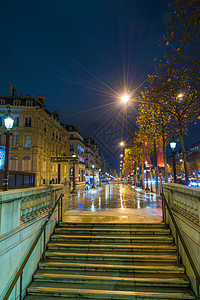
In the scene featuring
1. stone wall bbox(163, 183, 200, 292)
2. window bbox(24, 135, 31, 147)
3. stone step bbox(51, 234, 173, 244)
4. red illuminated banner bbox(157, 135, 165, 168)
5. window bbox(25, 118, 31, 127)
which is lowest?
stone step bbox(51, 234, 173, 244)

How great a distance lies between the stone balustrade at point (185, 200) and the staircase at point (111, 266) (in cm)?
116

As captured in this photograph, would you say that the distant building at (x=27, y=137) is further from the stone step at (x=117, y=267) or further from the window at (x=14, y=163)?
the stone step at (x=117, y=267)

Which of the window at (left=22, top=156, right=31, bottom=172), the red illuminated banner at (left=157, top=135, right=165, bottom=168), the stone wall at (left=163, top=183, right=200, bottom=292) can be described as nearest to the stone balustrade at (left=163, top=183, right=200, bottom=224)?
the stone wall at (left=163, top=183, right=200, bottom=292)

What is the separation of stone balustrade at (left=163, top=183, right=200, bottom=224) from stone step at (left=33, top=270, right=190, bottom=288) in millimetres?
1788

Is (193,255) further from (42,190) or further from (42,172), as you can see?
(42,172)

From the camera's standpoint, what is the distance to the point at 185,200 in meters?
5.74

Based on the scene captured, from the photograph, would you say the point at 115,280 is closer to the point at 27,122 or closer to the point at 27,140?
the point at 27,140

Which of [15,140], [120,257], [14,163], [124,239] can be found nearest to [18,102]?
[15,140]

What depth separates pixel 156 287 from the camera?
4.81 m

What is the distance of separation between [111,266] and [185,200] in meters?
3.17

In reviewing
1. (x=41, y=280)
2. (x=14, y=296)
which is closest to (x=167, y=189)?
(x=41, y=280)

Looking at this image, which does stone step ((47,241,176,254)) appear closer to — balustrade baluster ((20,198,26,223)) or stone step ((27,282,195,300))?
stone step ((27,282,195,300))

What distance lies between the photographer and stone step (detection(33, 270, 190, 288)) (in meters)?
4.83

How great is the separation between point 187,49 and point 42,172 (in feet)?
135
